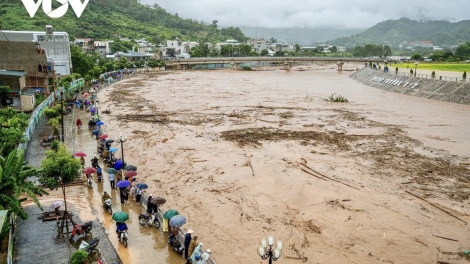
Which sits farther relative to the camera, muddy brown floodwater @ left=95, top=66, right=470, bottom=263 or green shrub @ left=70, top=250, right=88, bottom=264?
muddy brown floodwater @ left=95, top=66, right=470, bottom=263

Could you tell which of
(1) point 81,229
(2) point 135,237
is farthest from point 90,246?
(2) point 135,237

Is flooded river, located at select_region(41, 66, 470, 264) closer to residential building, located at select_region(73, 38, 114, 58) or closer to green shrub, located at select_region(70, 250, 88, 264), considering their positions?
green shrub, located at select_region(70, 250, 88, 264)

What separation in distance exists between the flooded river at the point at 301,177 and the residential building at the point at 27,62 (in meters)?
7.86

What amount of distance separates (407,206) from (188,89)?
161 feet

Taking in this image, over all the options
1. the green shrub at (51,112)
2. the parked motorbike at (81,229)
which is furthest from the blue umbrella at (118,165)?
the green shrub at (51,112)

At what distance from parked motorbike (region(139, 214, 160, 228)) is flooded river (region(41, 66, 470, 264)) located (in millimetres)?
341

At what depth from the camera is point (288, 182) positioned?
68.5 ft

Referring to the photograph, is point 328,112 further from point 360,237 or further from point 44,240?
point 44,240

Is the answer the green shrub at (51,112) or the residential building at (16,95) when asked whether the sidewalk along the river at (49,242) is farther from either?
the residential building at (16,95)

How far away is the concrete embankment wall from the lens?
48.0m

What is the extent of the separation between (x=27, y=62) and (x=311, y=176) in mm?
34986

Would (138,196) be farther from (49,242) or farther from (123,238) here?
(49,242)

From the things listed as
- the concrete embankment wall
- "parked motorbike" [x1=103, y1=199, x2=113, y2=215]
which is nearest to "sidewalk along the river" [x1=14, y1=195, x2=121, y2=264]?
"parked motorbike" [x1=103, y1=199, x2=113, y2=215]

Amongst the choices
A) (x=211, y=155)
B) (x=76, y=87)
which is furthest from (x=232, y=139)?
(x=76, y=87)
